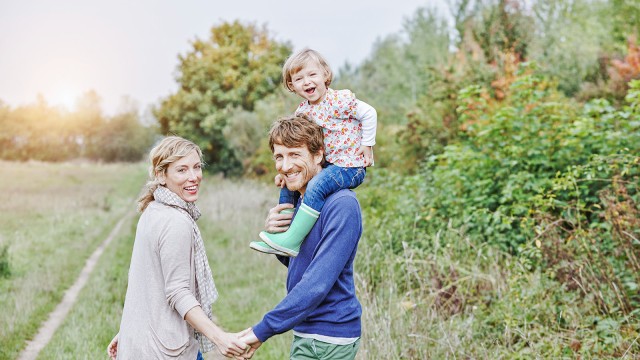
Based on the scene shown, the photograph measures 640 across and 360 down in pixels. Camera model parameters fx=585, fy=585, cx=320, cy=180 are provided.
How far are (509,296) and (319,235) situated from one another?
3.08 meters

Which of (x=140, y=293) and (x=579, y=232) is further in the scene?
(x=579, y=232)

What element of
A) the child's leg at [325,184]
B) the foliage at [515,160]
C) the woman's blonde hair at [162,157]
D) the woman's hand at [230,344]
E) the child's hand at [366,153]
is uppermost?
the woman's blonde hair at [162,157]

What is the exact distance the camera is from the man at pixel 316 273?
267 cm

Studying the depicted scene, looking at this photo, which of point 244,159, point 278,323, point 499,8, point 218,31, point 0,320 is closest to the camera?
point 278,323

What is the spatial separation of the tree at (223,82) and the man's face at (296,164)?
25.5 metres

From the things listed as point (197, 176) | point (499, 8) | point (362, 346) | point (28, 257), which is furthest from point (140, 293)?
point (499, 8)

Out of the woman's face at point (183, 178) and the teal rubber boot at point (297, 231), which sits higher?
the woman's face at point (183, 178)

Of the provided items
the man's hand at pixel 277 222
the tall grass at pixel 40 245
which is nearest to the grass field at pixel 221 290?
the tall grass at pixel 40 245

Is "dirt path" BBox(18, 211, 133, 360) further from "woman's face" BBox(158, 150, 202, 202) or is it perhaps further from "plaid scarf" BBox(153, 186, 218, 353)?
"woman's face" BBox(158, 150, 202, 202)

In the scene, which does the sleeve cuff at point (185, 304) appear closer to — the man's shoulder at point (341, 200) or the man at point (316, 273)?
the man at point (316, 273)

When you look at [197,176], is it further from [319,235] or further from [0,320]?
[0,320]

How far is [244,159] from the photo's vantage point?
2483 cm

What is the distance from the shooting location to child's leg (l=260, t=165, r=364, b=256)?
2.85 meters

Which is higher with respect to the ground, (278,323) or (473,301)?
(278,323)
